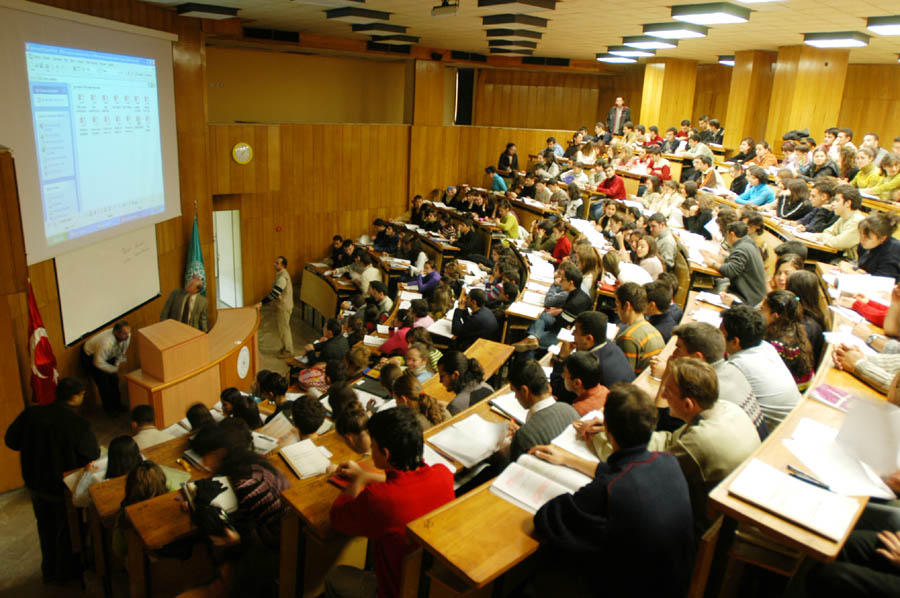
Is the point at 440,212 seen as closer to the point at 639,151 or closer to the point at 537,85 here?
the point at 639,151

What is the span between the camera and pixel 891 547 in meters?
2.02

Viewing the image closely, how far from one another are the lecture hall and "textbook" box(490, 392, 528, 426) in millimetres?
35

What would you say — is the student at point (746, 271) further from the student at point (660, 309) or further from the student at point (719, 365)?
the student at point (719, 365)

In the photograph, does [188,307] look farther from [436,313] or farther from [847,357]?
[847,357]

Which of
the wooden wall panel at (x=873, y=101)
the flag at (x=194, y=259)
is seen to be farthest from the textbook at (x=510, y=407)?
the wooden wall panel at (x=873, y=101)

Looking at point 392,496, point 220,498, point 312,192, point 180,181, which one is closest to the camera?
point 392,496

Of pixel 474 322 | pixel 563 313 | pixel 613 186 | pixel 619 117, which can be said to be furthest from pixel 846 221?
pixel 619 117

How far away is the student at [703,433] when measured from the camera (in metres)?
2.41

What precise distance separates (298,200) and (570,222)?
531 centimetres

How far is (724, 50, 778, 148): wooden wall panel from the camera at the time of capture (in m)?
11.2

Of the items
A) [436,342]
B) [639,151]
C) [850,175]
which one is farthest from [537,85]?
[436,342]

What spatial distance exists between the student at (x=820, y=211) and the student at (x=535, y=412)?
14.4ft

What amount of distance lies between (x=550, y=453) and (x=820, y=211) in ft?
16.6

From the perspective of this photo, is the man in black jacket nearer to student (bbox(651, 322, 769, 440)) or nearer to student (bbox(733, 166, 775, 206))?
student (bbox(651, 322, 769, 440))
